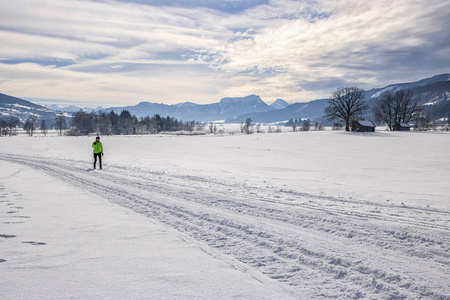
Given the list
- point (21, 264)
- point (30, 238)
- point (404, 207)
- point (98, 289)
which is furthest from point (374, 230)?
point (30, 238)

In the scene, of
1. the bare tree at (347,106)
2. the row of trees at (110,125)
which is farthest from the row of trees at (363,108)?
the row of trees at (110,125)

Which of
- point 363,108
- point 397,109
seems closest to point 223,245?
point 363,108

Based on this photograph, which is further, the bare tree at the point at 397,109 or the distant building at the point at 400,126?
the bare tree at the point at 397,109

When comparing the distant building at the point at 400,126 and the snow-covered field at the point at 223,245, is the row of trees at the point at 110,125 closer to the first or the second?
the distant building at the point at 400,126

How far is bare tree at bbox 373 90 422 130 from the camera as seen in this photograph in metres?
85.8

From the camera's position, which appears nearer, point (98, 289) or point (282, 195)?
point (98, 289)

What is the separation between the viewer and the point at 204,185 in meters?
12.6

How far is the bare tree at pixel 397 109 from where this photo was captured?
282 ft

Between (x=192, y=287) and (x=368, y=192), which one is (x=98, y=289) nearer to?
(x=192, y=287)

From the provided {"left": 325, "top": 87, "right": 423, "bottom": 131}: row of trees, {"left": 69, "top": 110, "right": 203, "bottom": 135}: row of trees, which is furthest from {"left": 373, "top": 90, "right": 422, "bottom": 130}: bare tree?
{"left": 69, "top": 110, "right": 203, "bottom": 135}: row of trees

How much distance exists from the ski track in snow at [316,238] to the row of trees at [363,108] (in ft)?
245

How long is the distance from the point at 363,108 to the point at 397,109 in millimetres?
21074

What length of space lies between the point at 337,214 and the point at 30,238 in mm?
7792

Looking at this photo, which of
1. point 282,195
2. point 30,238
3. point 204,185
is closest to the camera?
point 30,238
